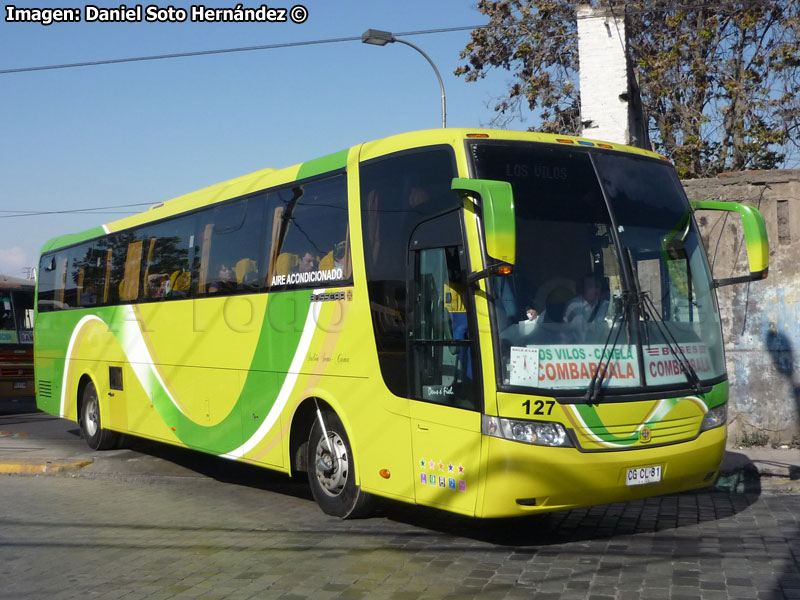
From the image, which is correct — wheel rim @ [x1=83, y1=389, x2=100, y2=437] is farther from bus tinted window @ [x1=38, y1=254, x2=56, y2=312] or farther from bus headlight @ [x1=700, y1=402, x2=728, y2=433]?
bus headlight @ [x1=700, y1=402, x2=728, y2=433]

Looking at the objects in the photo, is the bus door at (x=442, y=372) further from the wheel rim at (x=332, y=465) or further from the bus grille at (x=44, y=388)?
the bus grille at (x=44, y=388)

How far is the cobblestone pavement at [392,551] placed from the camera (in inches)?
233

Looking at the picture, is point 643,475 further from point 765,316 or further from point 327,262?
point 765,316

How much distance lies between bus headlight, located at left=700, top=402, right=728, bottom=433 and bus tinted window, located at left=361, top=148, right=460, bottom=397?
234 cm

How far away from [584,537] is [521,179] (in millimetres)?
2911

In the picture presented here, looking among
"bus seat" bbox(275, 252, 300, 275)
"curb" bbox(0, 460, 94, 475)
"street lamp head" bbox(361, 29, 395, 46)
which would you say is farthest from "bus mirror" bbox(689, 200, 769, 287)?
"street lamp head" bbox(361, 29, 395, 46)

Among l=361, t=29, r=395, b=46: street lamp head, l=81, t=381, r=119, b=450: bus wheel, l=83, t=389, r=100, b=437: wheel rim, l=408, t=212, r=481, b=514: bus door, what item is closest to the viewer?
l=408, t=212, r=481, b=514: bus door

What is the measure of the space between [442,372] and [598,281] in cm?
135

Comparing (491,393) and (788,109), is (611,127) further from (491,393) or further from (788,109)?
(788,109)

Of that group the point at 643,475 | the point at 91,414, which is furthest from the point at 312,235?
the point at 91,414

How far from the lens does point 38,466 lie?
1180 centimetres

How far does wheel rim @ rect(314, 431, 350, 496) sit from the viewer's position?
8.27 metres

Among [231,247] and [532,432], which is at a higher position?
[231,247]

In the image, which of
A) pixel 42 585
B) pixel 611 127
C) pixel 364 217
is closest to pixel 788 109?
pixel 611 127
